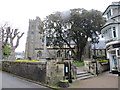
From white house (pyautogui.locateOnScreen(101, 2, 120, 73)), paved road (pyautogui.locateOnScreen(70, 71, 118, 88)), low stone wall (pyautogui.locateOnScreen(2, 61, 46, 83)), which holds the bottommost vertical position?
paved road (pyautogui.locateOnScreen(70, 71, 118, 88))

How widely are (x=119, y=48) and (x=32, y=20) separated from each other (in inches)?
1690

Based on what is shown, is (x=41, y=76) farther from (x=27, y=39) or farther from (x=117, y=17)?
(x=27, y=39)

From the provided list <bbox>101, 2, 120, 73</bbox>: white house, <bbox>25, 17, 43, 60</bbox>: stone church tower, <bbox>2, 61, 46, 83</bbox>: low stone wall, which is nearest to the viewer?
<bbox>2, 61, 46, 83</bbox>: low stone wall

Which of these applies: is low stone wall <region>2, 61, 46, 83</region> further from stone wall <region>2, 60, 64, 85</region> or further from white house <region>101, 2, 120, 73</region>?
white house <region>101, 2, 120, 73</region>

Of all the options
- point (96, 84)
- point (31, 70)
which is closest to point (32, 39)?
point (31, 70)

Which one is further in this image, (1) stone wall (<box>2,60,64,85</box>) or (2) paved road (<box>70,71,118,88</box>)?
(1) stone wall (<box>2,60,64,85</box>)

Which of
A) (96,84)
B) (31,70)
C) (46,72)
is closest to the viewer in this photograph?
(46,72)

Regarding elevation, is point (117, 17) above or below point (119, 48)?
above

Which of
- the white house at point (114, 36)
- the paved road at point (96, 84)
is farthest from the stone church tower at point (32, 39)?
the paved road at point (96, 84)

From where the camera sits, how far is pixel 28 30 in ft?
151

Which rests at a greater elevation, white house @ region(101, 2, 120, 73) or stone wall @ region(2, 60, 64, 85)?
white house @ region(101, 2, 120, 73)

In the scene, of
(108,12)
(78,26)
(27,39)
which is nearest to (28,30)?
(27,39)

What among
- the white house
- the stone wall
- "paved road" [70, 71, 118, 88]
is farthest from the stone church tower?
"paved road" [70, 71, 118, 88]

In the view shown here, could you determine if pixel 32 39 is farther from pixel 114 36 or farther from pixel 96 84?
pixel 96 84
